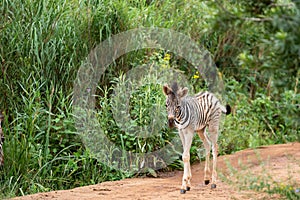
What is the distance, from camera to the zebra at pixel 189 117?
24.3 feet

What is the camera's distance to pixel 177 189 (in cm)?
770

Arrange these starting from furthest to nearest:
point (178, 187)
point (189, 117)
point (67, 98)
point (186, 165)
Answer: point (67, 98), point (178, 187), point (189, 117), point (186, 165)

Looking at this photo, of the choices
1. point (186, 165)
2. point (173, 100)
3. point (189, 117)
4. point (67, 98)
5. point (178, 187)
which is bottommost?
point (178, 187)


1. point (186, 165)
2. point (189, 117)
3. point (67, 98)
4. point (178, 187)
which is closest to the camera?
point (186, 165)

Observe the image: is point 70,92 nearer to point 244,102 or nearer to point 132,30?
point 132,30

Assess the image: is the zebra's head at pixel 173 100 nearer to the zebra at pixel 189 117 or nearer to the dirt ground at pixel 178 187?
the zebra at pixel 189 117

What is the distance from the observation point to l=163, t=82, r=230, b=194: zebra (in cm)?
741

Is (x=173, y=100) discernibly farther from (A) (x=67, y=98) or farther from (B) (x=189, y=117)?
(A) (x=67, y=98)

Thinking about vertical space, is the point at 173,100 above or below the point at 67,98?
below

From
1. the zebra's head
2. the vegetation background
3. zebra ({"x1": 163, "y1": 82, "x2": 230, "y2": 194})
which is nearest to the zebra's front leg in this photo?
zebra ({"x1": 163, "y1": 82, "x2": 230, "y2": 194})

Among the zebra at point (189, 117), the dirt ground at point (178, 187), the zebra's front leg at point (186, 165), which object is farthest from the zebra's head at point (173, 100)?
the dirt ground at point (178, 187)

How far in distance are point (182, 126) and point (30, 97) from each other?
2.58 metres

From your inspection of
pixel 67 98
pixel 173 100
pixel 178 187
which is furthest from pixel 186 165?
pixel 67 98

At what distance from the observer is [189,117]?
7652 millimetres
